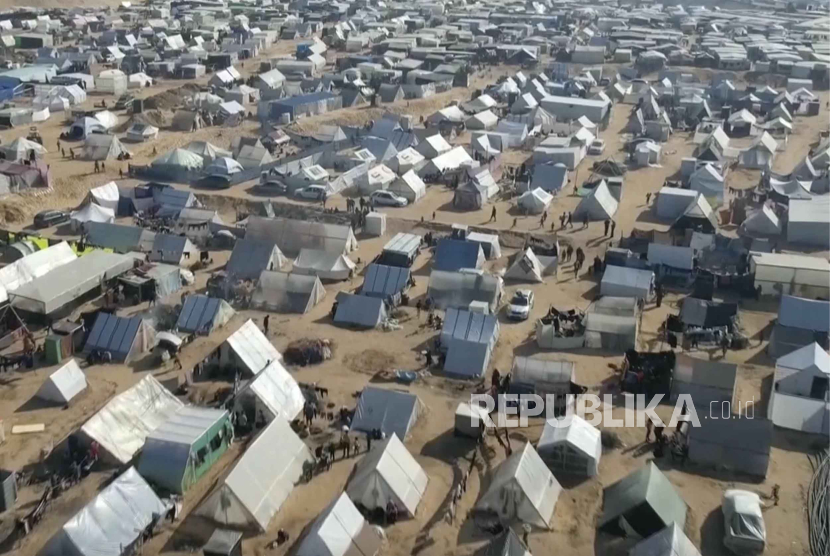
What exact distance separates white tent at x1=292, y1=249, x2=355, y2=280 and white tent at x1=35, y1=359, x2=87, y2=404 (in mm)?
8299

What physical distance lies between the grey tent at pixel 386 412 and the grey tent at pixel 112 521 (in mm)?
4575

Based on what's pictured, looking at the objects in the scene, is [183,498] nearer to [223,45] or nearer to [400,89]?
[400,89]

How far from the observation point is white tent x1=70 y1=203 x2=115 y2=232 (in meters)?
29.7

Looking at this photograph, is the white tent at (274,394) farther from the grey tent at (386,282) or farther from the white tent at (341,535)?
the grey tent at (386,282)

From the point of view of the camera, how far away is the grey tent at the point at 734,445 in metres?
16.9

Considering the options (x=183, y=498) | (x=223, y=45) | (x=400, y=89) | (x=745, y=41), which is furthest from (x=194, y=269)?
(x=745, y=41)

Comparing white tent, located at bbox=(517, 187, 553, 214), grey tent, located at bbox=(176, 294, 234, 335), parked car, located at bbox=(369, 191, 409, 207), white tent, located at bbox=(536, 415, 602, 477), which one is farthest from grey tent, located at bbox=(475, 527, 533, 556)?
parked car, located at bbox=(369, 191, 409, 207)

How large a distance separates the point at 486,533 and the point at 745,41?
250ft

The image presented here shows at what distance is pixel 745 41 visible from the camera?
80.7 meters

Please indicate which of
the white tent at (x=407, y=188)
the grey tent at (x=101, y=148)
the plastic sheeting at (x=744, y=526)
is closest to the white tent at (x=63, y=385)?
the plastic sheeting at (x=744, y=526)

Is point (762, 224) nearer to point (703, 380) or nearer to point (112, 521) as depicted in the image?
point (703, 380)

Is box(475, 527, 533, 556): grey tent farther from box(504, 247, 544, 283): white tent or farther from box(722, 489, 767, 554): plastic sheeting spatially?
box(504, 247, 544, 283): white tent

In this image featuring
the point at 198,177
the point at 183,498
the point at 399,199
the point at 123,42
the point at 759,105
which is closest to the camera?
the point at 183,498

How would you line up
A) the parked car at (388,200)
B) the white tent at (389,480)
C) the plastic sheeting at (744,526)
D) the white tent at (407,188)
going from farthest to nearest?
the white tent at (407,188), the parked car at (388,200), the white tent at (389,480), the plastic sheeting at (744,526)
